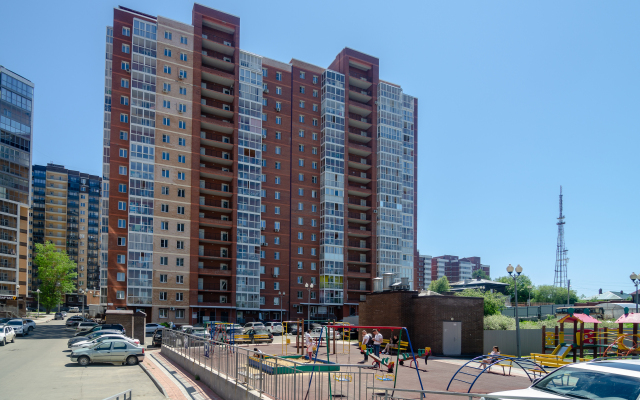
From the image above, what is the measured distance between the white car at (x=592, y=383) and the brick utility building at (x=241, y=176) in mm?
57023

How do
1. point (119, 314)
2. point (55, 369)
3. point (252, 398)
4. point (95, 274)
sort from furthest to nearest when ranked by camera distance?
1. point (95, 274)
2. point (119, 314)
3. point (55, 369)
4. point (252, 398)

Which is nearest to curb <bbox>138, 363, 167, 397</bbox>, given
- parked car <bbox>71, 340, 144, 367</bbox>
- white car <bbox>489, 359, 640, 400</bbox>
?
parked car <bbox>71, 340, 144, 367</bbox>

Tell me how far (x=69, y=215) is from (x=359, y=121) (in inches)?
4552

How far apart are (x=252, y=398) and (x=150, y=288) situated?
168 ft

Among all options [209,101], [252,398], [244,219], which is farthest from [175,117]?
[252,398]

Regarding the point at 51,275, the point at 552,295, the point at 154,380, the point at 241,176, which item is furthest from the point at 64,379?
the point at 552,295

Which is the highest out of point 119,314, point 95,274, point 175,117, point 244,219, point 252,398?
point 175,117

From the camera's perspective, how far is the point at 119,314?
39625 mm

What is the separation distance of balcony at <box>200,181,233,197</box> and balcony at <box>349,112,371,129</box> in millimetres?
24601

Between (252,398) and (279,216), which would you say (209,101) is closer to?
(279,216)

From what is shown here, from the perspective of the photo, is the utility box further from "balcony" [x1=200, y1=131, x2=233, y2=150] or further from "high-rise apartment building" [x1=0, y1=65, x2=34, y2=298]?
"high-rise apartment building" [x1=0, y1=65, x2=34, y2=298]

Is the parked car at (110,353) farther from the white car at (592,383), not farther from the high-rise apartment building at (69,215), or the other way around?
the high-rise apartment building at (69,215)

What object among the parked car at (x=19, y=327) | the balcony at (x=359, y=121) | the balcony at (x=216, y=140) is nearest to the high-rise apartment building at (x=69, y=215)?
the balcony at (x=216, y=140)

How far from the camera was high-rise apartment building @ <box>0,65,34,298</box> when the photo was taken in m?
78.9
